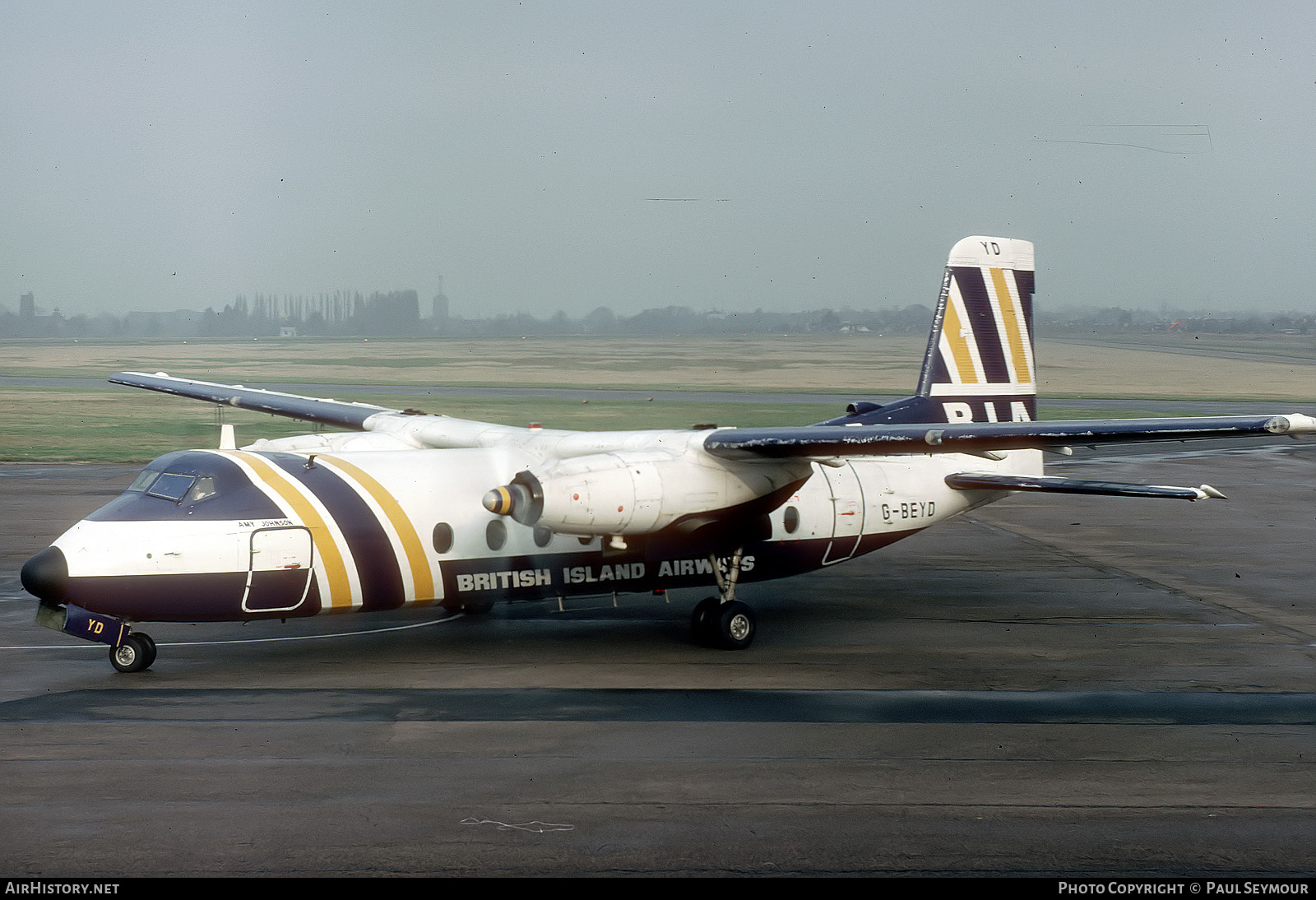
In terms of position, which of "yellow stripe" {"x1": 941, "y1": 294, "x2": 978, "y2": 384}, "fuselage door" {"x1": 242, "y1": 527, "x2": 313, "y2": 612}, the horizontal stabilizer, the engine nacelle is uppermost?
"yellow stripe" {"x1": 941, "y1": 294, "x2": 978, "y2": 384}

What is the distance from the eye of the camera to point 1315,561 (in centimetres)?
2402

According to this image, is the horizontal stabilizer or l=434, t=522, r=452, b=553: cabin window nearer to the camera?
l=434, t=522, r=452, b=553: cabin window

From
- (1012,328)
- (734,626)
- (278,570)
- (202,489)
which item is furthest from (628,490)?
(1012,328)

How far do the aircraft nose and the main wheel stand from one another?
1075mm

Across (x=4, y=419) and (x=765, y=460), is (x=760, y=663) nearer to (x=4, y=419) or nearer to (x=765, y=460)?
(x=765, y=460)

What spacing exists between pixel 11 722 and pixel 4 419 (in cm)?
4223

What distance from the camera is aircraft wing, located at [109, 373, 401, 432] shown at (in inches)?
869

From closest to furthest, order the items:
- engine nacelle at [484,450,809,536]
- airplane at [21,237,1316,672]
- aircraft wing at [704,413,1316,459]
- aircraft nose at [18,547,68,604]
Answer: aircraft wing at [704,413,1316,459]
aircraft nose at [18,547,68,604]
airplane at [21,237,1316,672]
engine nacelle at [484,450,809,536]

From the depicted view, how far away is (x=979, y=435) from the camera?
563 inches

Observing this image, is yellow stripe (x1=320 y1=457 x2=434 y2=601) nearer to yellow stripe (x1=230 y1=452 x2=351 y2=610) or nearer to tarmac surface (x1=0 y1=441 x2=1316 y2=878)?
yellow stripe (x1=230 y1=452 x2=351 y2=610)

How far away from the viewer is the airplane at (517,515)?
14617 mm

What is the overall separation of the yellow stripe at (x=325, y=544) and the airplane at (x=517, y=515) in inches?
0.9

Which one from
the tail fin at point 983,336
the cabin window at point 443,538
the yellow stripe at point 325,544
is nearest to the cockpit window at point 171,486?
the yellow stripe at point 325,544

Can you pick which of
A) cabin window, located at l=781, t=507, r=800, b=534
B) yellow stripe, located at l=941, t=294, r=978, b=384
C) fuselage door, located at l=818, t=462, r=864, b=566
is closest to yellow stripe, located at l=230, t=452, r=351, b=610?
cabin window, located at l=781, t=507, r=800, b=534
